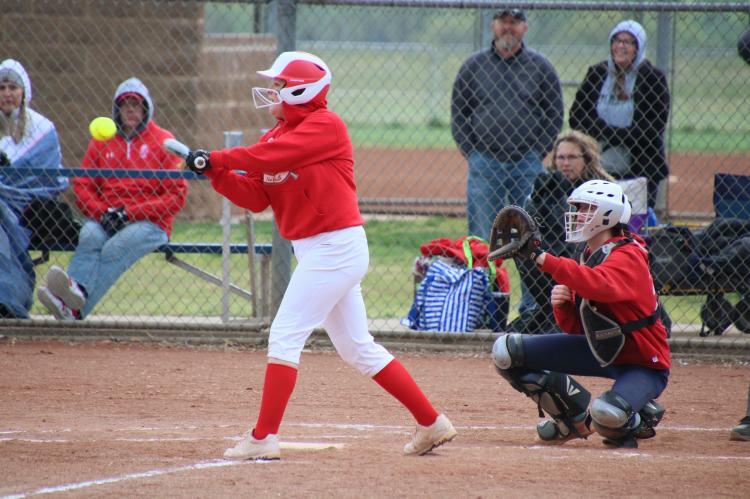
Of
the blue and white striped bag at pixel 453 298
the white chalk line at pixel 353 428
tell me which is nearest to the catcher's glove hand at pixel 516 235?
the white chalk line at pixel 353 428

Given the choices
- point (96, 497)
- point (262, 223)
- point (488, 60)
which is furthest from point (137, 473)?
point (262, 223)

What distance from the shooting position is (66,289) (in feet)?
24.6

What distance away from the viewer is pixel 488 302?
25.1 ft

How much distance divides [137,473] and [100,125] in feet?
6.93

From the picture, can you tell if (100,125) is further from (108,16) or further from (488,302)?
(108,16)

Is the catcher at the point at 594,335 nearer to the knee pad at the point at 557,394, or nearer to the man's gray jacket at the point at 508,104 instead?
the knee pad at the point at 557,394

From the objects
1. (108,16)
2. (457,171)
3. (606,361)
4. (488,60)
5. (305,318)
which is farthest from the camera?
(457,171)

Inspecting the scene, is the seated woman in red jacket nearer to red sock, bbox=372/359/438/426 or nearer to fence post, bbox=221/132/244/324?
red sock, bbox=372/359/438/426

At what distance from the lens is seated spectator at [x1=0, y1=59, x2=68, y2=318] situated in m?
7.69

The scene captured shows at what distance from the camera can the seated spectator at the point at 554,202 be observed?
7.23 meters

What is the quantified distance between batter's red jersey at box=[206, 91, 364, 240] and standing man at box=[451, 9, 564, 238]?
3332 mm

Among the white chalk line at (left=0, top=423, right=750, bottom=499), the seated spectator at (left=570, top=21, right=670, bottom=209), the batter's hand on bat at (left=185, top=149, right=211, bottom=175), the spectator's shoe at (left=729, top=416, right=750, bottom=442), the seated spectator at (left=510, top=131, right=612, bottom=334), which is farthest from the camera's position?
the seated spectator at (left=570, top=21, right=670, bottom=209)

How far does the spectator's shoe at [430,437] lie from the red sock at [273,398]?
619 mm

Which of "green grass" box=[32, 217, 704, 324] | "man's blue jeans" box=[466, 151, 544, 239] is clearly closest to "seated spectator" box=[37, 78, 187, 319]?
"green grass" box=[32, 217, 704, 324]
